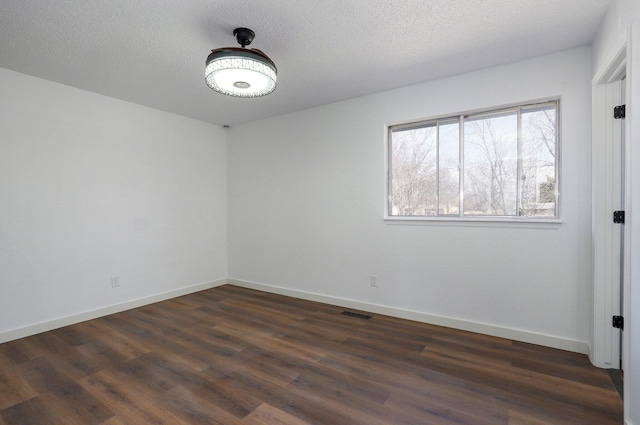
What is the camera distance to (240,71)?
7.48 feet

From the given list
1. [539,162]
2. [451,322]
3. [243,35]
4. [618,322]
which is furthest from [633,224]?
[243,35]

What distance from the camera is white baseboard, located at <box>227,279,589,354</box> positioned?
8.64ft

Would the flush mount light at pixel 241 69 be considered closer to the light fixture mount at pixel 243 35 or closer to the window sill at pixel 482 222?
the light fixture mount at pixel 243 35

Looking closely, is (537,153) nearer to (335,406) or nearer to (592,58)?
(592,58)

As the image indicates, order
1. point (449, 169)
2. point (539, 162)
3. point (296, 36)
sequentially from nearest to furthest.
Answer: point (296, 36)
point (539, 162)
point (449, 169)

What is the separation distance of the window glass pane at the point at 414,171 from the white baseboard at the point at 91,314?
3.21m

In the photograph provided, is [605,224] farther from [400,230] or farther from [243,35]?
[243,35]

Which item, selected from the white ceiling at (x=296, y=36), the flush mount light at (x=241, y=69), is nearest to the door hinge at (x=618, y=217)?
the white ceiling at (x=296, y=36)

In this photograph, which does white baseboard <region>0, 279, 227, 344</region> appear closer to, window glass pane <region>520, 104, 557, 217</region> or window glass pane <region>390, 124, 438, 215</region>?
window glass pane <region>390, 124, 438, 215</region>

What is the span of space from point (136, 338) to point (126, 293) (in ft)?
3.70

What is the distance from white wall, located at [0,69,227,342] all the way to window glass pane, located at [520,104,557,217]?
4.23m

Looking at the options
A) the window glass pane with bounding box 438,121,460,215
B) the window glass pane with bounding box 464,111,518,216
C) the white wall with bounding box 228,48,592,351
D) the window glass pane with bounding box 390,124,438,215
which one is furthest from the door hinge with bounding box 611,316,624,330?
the window glass pane with bounding box 390,124,438,215

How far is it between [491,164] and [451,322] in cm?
166

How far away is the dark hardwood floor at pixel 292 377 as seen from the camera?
1832mm
